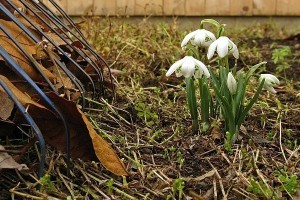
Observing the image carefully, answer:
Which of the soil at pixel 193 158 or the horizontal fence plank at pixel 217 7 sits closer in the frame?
the soil at pixel 193 158

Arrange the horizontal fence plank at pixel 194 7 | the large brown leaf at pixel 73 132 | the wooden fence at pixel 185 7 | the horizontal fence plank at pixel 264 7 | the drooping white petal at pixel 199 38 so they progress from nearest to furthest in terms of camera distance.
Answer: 1. the large brown leaf at pixel 73 132
2. the drooping white petal at pixel 199 38
3. the wooden fence at pixel 185 7
4. the horizontal fence plank at pixel 194 7
5. the horizontal fence plank at pixel 264 7

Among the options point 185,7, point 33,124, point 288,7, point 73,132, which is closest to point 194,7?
point 185,7

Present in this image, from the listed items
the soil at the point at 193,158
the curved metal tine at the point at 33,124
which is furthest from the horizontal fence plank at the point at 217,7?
the curved metal tine at the point at 33,124

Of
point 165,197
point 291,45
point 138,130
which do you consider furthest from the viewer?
point 291,45

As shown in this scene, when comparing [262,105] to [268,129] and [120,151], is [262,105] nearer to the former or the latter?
[268,129]

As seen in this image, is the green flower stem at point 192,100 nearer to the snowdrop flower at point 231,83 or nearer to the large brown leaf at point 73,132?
the snowdrop flower at point 231,83

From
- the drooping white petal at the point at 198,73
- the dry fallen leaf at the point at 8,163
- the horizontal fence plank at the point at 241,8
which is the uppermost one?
the drooping white petal at the point at 198,73

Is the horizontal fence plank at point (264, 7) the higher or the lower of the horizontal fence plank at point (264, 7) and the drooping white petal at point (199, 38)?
the lower

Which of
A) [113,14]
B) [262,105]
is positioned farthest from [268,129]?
[113,14]
